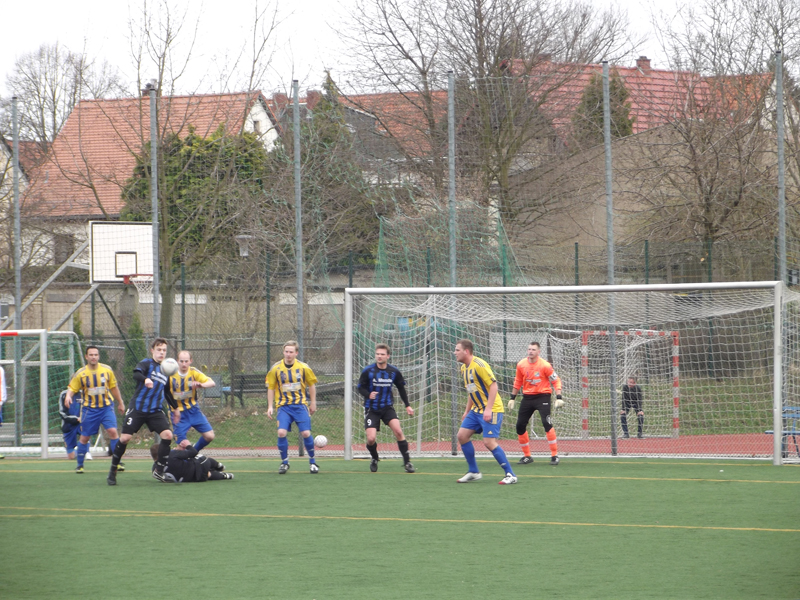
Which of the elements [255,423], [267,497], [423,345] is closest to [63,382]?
[255,423]

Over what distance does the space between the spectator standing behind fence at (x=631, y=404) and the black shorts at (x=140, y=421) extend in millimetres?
6904

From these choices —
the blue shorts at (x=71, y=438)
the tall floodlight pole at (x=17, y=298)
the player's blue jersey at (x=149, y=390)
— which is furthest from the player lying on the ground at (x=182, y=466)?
the tall floodlight pole at (x=17, y=298)

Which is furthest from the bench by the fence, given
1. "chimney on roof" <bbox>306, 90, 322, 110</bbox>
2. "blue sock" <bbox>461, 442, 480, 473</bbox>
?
"chimney on roof" <bbox>306, 90, 322, 110</bbox>

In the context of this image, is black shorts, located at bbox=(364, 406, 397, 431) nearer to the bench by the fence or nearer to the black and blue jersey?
the black and blue jersey

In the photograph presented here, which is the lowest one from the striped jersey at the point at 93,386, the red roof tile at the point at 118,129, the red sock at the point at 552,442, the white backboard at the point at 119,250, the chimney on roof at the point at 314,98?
the red sock at the point at 552,442

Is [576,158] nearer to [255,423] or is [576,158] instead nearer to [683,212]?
[683,212]

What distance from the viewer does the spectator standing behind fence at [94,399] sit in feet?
41.0

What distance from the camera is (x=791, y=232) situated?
16.3 meters

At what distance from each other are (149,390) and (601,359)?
7.16 metres

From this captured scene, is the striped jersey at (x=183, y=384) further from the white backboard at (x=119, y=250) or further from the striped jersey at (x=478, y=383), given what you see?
the white backboard at (x=119, y=250)

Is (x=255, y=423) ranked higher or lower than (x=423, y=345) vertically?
lower

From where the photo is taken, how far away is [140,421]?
10.9 m

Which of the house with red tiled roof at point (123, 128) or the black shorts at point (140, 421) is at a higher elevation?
the house with red tiled roof at point (123, 128)

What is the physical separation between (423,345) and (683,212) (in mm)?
6852
